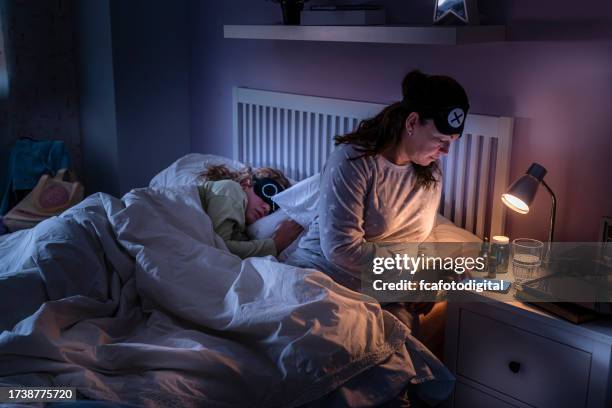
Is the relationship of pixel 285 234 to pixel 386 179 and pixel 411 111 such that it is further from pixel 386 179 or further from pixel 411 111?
pixel 411 111

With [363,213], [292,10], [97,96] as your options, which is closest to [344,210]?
[363,213]

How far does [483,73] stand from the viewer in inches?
84.9

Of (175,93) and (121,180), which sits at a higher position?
(175,93)

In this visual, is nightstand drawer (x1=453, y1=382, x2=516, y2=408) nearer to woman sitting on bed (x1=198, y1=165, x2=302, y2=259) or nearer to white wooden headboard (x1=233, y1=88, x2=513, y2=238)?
white wooden headboard (x1=233, y1=88, x2=513, y2=238)

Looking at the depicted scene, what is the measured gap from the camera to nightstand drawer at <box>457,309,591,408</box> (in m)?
1.68

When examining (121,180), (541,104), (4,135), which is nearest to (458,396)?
(541,104)

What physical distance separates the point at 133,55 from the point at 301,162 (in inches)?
40.6

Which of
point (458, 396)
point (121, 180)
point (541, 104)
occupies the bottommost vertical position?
point (458, 396)

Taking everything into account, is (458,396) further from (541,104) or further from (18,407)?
(18,407)

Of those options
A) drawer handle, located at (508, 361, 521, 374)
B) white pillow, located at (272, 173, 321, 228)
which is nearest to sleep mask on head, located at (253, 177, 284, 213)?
white pillow, located at (272, 173, 321, 228)

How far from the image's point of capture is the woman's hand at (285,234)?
2.24 m

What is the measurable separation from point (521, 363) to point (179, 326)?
88 cm

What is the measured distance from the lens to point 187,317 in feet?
5.48

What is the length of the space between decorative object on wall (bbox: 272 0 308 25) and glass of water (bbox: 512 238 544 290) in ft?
3.78
